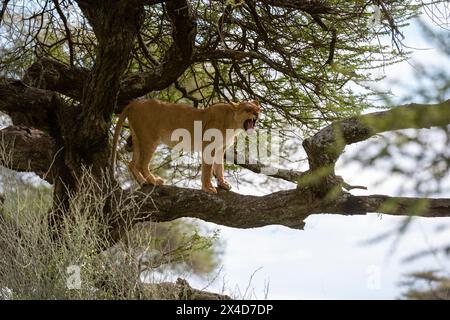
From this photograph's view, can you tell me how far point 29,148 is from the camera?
727cm

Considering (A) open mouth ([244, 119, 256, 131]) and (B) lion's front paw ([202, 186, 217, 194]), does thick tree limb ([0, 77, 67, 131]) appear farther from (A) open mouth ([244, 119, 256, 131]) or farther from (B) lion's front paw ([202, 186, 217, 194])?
(A) open mouth ([244, 119, 256, 131])

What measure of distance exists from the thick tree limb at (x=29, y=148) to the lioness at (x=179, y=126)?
26.8 inches

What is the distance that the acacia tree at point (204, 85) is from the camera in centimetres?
638

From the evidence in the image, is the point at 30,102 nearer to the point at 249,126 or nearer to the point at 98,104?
the point at 98,104

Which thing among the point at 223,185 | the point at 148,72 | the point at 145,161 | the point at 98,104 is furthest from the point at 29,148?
the point at 223,185

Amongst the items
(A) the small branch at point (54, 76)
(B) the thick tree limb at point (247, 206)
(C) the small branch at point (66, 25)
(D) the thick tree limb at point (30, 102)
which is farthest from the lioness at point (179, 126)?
(C) the small branch at point (66, 25)

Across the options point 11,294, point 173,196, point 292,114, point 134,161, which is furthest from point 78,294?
point 292,114

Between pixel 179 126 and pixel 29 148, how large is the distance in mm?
1456

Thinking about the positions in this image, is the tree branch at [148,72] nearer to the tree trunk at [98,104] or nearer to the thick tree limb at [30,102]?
the tree trunk at [98,104]

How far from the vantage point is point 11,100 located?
23.3 ft

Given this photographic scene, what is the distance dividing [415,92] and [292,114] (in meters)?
5.53
